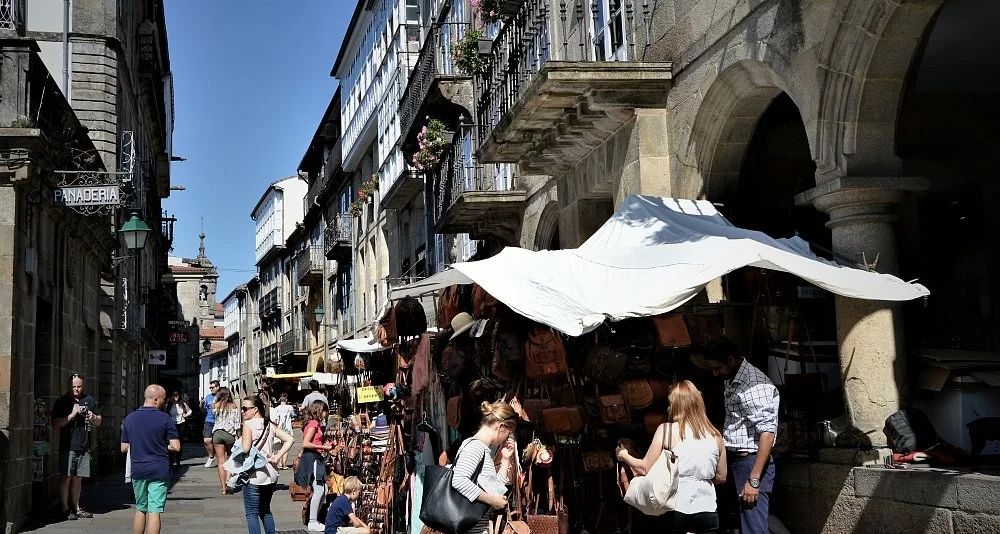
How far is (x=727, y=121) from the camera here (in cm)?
1067

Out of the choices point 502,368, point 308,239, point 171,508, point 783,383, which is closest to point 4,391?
point 171,508

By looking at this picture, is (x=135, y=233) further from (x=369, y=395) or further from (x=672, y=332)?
(x=672, y=332)

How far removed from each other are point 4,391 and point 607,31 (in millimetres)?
7824

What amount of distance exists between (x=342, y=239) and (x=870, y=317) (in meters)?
34.5

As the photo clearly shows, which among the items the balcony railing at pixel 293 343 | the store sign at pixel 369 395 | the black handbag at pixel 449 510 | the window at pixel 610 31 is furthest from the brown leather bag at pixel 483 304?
the balcony railing at pixel 293 343

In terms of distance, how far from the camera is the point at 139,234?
1662cm

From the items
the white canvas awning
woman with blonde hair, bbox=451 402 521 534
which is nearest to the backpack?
the white canvas awning

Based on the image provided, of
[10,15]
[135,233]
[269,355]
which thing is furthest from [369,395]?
[269,355]

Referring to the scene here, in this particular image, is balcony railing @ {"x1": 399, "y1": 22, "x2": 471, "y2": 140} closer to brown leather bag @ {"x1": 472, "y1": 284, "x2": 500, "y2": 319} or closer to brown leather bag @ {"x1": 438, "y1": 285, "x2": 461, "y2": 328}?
brown leather bag @ {"x1": 438, "y1": 285, "x2": 461, "y2": 328}

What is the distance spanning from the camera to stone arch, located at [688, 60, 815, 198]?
10.1 m

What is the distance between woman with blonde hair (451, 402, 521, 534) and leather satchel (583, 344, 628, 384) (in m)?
1.34

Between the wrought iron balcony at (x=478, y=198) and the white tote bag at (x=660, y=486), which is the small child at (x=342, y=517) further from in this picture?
the wrought iron balcony at (x=478, y=198)

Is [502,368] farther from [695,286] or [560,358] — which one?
[695,286]

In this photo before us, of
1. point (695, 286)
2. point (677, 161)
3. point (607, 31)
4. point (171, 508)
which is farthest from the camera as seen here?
point (171, 508)
